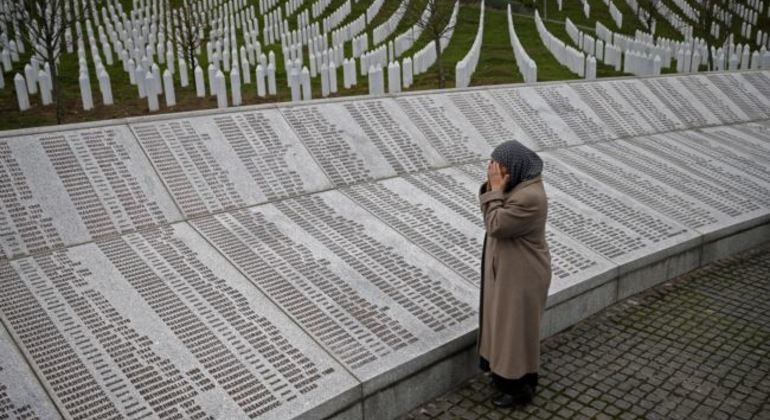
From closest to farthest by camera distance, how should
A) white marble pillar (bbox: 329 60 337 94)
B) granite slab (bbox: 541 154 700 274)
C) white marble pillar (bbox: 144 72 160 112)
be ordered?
granite slab (bbox: 541 154 700 274)
white marble pillar (bbox: 144 72 160 112)
white marble pillar (bbox: 329 60 337 94)

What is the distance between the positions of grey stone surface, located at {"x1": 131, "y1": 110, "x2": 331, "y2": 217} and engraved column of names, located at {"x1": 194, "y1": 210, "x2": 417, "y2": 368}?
0.31 m

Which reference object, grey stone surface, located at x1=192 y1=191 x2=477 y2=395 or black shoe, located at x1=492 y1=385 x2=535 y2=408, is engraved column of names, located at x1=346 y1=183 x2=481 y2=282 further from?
black shoe, located at x1=492 y1=385 x2=535 y2=408

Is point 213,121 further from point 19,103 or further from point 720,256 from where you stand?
point 19,103

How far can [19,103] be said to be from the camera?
45.3 feet

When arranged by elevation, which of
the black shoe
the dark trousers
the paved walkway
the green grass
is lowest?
the paved walkway

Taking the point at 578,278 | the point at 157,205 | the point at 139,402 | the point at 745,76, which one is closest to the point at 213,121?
the point at 157,205

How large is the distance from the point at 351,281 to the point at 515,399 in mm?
1655

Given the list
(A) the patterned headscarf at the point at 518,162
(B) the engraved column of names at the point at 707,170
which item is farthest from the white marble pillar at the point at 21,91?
(A) the patterned headscarf at the point at 518,162

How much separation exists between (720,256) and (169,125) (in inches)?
255

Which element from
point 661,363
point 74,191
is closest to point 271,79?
point 74,191

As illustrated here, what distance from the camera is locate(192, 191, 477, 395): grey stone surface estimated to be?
15.1 feet

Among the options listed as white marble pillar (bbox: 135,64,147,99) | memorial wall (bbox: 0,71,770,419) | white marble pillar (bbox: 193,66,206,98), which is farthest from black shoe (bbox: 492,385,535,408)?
white marble pillar (bbox: 135,64,147,99)

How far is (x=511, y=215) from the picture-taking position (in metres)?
4.06

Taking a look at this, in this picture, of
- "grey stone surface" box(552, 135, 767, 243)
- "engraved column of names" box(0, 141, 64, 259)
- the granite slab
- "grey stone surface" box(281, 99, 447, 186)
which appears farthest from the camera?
"grey stone surface" box(552, 135, 767, 243)
